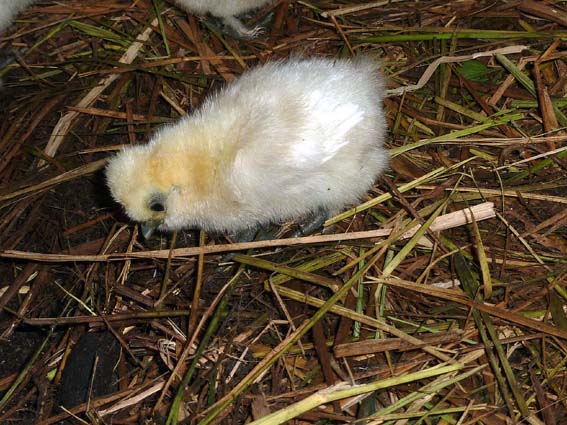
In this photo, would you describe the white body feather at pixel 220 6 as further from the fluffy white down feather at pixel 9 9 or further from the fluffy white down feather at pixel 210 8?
the fluffy white down feather at pixel 9 9

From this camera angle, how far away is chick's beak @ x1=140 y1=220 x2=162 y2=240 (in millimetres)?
2777

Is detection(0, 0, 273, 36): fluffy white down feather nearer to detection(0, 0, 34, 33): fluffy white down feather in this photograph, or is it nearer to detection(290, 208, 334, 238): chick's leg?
detection(0, 0, 34, 33): fluffy white down feather

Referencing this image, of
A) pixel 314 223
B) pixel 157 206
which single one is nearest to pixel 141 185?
pixel 157 206

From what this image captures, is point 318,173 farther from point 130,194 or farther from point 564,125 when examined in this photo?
point 564,125

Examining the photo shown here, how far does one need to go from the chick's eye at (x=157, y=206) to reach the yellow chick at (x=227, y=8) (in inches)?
43.9

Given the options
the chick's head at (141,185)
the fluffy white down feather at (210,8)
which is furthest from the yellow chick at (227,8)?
the chick's head at (141,185)

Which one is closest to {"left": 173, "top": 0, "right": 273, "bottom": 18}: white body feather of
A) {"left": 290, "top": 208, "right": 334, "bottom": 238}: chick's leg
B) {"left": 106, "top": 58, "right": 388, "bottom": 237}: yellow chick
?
{"left": 106, "top": 58, "right": 388, "bottom": 237}: yellow chick

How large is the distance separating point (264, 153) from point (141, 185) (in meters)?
0.47

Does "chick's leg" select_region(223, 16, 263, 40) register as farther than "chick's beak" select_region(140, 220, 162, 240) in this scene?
Yes

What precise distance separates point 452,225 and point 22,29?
2.32m

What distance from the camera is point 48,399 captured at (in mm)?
2846

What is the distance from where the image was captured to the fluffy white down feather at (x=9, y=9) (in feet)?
10.8

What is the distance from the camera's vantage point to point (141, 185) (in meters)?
2.66

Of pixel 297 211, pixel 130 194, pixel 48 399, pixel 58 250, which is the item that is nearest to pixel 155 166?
pixel 130 194
